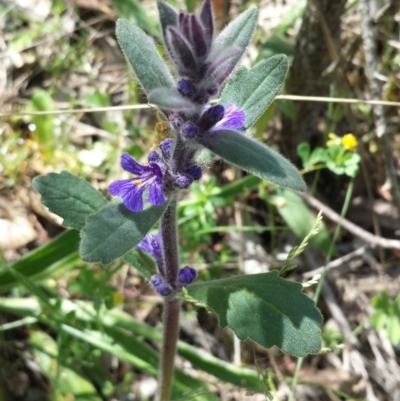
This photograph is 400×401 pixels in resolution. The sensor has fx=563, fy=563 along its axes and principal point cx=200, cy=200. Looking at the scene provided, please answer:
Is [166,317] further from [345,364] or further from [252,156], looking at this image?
[345,364]

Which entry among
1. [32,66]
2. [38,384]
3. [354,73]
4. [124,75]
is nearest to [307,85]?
[354,73]

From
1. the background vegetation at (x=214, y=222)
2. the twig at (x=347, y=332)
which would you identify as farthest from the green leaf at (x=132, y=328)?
the twig at (x=347, y=332)

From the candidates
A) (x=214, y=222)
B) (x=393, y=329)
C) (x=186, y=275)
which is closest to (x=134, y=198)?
(x=186, y=275)

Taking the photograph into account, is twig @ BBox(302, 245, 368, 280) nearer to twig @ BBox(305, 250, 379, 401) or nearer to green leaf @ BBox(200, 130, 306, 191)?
twig @ BBox(305, 250, 379, 401)

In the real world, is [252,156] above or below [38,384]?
above

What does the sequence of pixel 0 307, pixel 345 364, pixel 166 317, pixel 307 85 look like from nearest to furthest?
pixel 166 317 → pixel 0 307 → pixel 345 364 → pixel 307 85

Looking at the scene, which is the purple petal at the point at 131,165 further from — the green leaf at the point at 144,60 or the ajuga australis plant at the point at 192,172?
the green leaf at the point at 144,60

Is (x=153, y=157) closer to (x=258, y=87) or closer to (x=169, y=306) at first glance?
(x=258, y=87)
